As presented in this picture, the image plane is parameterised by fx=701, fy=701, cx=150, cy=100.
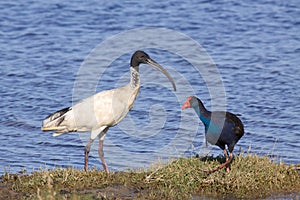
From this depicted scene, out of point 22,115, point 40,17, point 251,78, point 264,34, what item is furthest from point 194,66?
point 40,17

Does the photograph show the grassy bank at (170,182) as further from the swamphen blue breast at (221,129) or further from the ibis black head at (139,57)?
the ibis black head at (139,57)

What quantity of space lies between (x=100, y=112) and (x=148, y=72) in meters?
5.63

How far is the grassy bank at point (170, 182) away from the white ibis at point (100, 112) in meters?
0.97

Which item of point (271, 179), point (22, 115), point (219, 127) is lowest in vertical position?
point (22, 115)

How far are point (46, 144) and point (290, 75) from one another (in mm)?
5644

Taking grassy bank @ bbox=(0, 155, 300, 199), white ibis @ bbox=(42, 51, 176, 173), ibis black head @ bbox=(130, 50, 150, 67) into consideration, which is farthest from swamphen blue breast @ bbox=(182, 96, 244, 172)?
ibis black head @ bbox=(130, 50, 150, 67)

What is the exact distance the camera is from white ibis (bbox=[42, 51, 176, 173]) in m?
9.29

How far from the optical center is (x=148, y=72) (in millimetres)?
14836

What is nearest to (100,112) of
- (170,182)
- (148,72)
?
(170,182)

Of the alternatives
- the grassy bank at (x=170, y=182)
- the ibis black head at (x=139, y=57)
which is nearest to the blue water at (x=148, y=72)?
the grassy bank at (x=170, y=182)

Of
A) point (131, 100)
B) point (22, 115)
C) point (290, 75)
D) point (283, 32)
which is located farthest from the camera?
point (283, 32)

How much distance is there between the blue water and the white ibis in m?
0.66

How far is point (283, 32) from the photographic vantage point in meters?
17.3

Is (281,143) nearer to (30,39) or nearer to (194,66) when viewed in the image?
(194,66)
